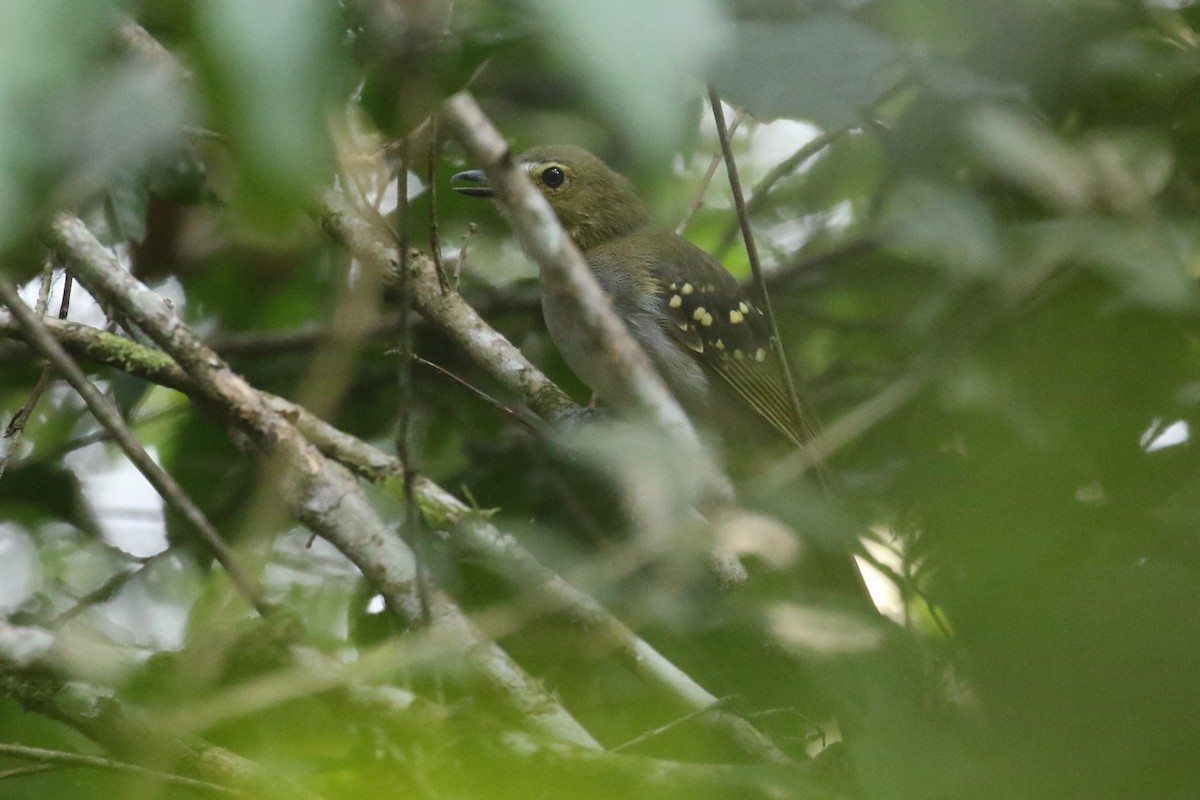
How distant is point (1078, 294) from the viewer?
3.66 metres

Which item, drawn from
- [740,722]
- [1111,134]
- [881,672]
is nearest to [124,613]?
[740,722]

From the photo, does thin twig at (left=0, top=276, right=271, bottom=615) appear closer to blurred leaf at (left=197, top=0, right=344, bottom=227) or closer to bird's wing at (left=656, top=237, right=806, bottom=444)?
blurred leaf at (left=197, top=0, right=344, bottom=227)

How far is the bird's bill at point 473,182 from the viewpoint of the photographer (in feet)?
13.8

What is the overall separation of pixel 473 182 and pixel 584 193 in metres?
0.80

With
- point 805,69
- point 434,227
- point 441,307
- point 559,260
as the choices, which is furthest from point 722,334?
point 559,260

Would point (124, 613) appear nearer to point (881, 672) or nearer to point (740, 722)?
point (740, 722)

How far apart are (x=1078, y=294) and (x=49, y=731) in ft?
10.6

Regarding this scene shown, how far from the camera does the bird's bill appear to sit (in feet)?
13.8

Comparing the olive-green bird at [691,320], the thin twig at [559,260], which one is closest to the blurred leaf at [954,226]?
the thin twig at [559,260]

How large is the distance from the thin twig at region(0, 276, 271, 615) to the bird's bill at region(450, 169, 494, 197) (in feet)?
6.22

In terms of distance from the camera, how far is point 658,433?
5.25ft

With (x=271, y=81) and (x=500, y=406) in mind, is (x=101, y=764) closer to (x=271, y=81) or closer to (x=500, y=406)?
(x=500, y=406)

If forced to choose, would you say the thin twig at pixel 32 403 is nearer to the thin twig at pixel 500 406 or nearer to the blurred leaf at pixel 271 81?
the thin twig at pixel 500 406

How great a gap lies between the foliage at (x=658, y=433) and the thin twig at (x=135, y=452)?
0.61ft
